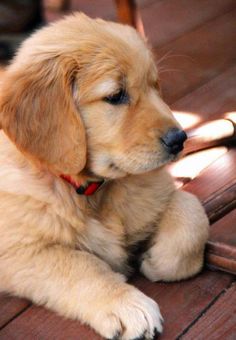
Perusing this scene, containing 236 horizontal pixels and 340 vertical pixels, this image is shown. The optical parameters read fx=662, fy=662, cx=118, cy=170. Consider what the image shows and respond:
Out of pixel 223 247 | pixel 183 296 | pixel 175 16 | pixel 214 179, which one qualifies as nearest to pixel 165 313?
pixel 183 296

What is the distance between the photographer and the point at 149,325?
1.91 meters

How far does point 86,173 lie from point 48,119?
22cm

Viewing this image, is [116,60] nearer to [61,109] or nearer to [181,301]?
[61,109]

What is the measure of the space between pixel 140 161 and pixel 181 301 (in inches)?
18.5

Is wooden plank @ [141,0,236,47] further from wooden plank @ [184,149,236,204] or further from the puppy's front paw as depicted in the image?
the puppy's front paw

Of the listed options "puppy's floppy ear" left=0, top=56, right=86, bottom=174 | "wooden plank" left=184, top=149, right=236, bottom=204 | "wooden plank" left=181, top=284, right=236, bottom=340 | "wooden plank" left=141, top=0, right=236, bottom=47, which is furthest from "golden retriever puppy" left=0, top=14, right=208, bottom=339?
"wooden plank" left=141, top=0, right=236, bottom=47

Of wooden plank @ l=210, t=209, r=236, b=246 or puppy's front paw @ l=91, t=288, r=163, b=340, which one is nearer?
puppy's front paw @ l=91, t=288, r=163, b=340

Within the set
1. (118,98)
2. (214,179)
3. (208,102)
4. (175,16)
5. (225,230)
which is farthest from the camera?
(175,16)

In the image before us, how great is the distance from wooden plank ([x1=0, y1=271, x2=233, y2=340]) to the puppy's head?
42 centimetres

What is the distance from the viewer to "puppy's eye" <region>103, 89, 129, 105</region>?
2.02m

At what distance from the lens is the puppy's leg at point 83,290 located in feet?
6.28

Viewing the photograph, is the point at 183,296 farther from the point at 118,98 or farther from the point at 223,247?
the point at 118,98

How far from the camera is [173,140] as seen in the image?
199 centimetres

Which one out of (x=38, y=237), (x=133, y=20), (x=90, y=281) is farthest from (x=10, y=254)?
(x=133, y=20)
